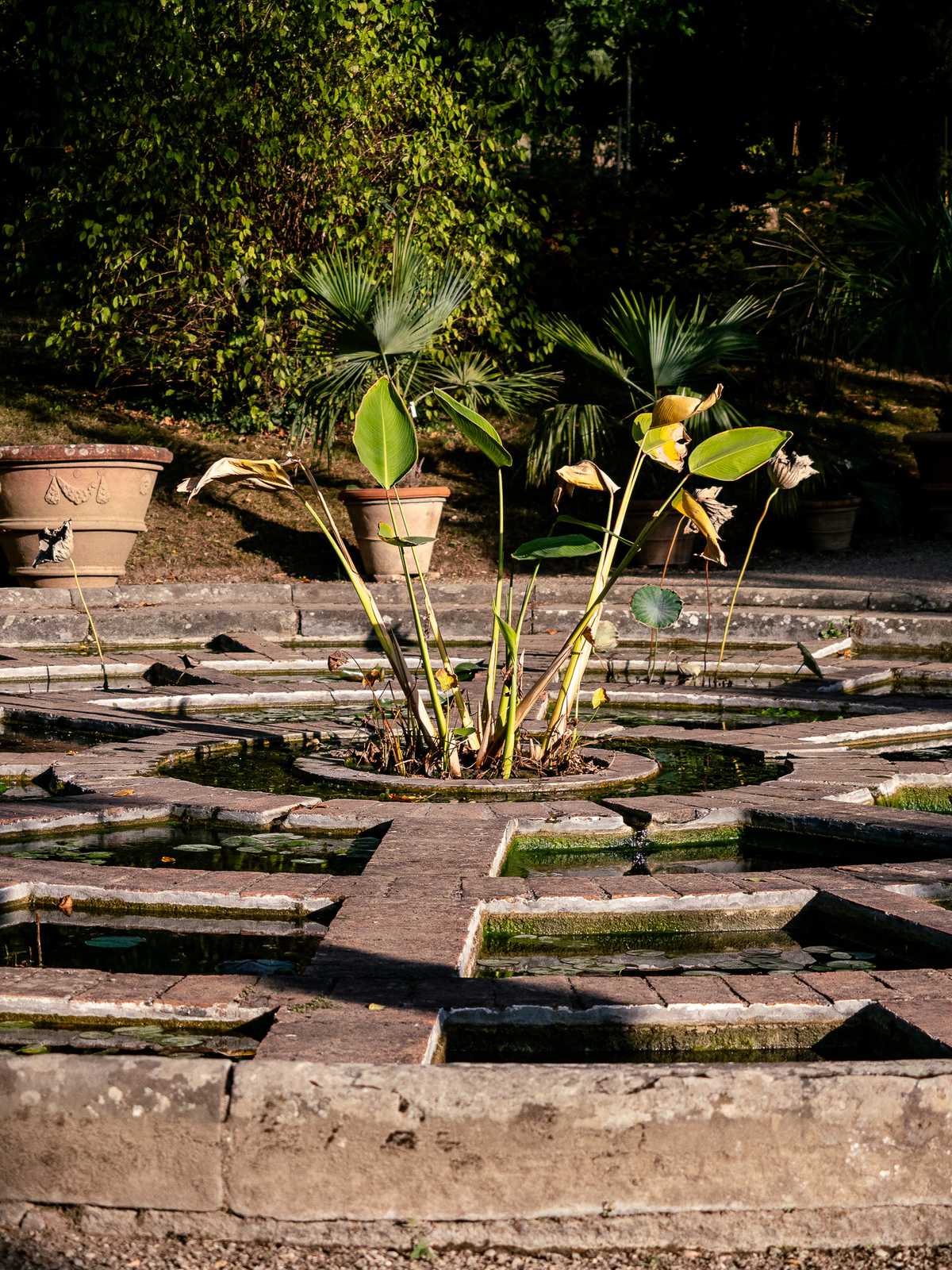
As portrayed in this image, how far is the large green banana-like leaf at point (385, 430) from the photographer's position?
13.9 feet

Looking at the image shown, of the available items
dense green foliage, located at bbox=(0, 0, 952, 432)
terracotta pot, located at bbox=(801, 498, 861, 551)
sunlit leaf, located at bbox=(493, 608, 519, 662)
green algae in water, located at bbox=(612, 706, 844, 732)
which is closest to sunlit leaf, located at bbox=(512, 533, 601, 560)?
sunlit leaf, located at bbox=(493, 608, 519, 662)

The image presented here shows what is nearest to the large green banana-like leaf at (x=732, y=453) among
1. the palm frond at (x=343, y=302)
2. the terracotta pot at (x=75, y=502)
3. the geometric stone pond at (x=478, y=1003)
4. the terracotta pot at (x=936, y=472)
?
the geometric stone pond at (x=478, y=1003)

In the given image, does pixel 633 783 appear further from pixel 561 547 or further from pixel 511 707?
pixel 561 547

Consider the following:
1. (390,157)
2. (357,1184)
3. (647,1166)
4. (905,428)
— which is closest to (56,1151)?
(357,1184)

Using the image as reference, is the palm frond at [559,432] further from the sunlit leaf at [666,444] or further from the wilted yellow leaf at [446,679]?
the sunlit leaf at [666,444]

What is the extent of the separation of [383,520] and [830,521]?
4.08 metres

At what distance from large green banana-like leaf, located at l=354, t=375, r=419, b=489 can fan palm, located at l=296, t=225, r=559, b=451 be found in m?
0.61

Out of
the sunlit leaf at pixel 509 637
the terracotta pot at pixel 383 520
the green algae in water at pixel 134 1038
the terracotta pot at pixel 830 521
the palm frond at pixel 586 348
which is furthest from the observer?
the terracotta pot at pixel 830 521

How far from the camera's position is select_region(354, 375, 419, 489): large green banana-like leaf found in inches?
167

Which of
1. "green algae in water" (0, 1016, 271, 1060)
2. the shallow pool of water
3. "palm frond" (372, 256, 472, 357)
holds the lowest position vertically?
the shallow pool of water

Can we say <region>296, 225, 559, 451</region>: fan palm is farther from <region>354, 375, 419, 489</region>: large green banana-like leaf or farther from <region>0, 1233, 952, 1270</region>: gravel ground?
<region>0, 1233, 952, 1270</region>: gravel ground

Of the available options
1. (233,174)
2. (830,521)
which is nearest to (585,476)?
(830,521)

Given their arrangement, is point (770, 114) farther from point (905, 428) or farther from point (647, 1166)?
point (647, 1166)

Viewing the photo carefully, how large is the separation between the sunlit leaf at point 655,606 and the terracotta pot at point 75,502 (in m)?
5.19
